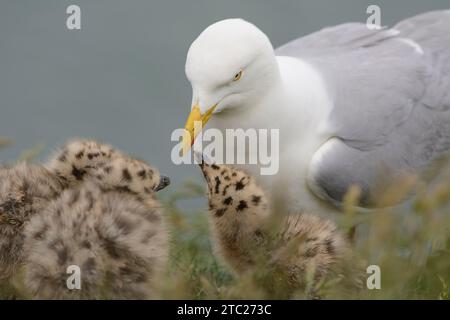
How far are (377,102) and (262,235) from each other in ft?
6.06

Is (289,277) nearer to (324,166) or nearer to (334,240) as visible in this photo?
(334,240)

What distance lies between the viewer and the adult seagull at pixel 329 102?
493 centimetres

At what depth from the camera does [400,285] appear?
10.7ft

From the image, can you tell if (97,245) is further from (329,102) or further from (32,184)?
(329,102)

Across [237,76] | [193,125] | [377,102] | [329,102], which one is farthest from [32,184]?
[377,102]

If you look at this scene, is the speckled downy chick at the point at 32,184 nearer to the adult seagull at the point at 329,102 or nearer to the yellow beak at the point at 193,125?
the yellow beak at the point at 193,125

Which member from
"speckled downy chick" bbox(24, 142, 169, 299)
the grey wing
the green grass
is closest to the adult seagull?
the grey wing

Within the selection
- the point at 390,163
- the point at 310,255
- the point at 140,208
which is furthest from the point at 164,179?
the point at 390,163

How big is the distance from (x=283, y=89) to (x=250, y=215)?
154cm

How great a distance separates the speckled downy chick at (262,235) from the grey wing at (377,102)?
1.28 meters

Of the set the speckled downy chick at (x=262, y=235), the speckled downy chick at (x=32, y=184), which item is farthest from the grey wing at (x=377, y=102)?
the speckled downy chick at (x=32, y=184)

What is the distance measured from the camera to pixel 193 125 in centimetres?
473

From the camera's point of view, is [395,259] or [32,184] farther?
[32,184]

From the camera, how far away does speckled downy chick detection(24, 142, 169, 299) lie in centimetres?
352
